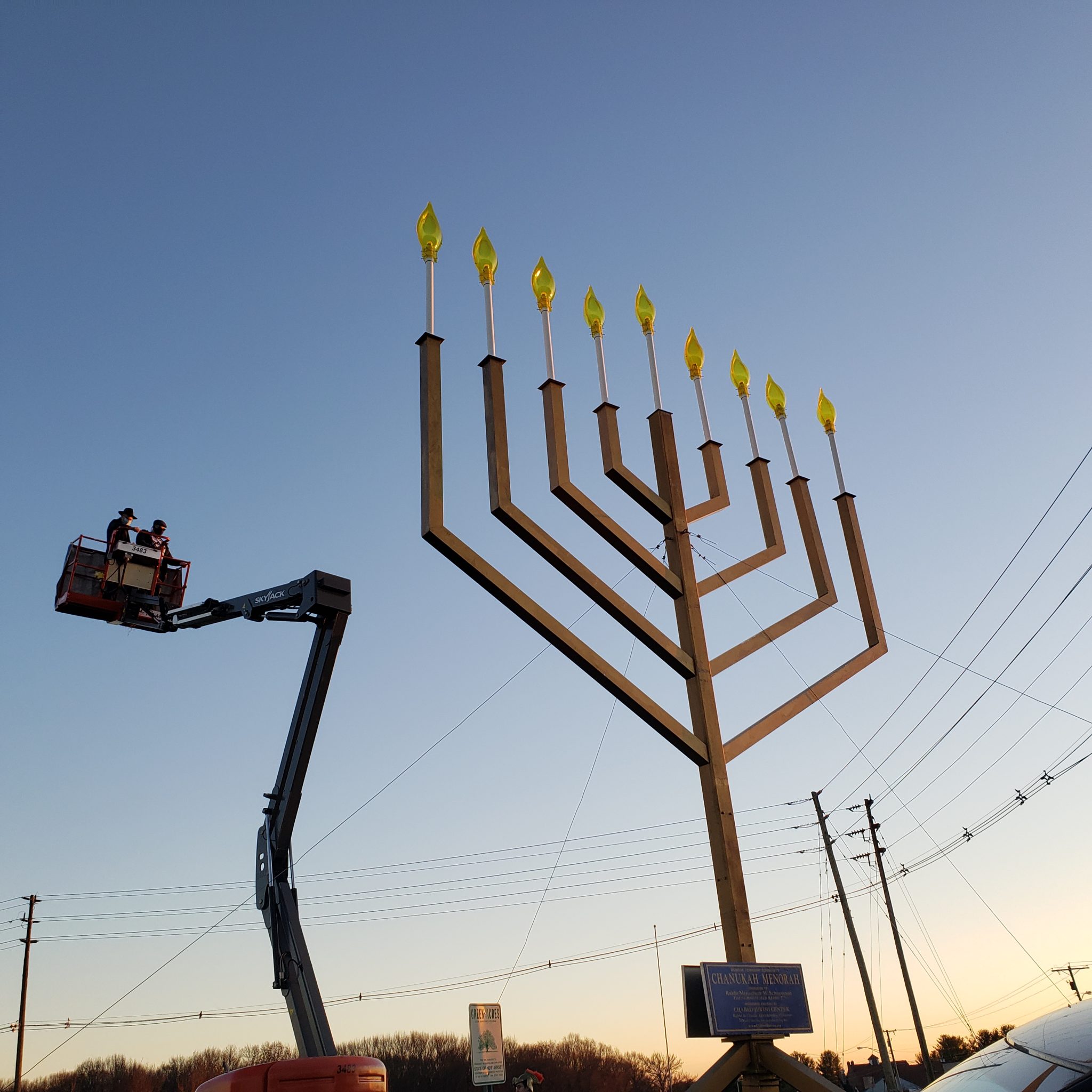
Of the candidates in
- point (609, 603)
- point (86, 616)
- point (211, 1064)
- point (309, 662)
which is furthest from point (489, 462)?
point (211, 1064)

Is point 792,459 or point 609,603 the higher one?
point 792,459

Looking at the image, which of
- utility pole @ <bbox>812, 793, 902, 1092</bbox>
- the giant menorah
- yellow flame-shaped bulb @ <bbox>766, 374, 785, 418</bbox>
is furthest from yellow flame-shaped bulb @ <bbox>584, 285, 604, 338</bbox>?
utility pole @ <bbox>812, 793, 902, 1092</bbox>

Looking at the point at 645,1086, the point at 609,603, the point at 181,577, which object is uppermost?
the point at 181,577

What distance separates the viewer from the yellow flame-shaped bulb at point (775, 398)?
312 inches

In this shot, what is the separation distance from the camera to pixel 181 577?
8.03 m

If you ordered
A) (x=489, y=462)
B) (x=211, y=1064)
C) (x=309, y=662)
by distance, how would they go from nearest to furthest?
(x=489, y=462), (x=309, y=662), (x=211, y=1064)

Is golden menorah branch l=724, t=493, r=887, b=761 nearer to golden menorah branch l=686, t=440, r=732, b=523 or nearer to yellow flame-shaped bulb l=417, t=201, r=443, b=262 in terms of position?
golden menorah branch l=686, t=440, r=732, b=523

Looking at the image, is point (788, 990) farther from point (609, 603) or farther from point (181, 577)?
point (181, 577)

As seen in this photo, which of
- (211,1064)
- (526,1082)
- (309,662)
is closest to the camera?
(309,662)

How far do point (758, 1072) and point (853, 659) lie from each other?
2.71m

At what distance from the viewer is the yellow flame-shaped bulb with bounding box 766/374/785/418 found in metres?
7.92

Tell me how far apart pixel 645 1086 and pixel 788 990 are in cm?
3711

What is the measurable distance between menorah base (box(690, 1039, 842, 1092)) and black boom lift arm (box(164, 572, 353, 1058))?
2.09 m

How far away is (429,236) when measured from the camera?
21.2 feet
